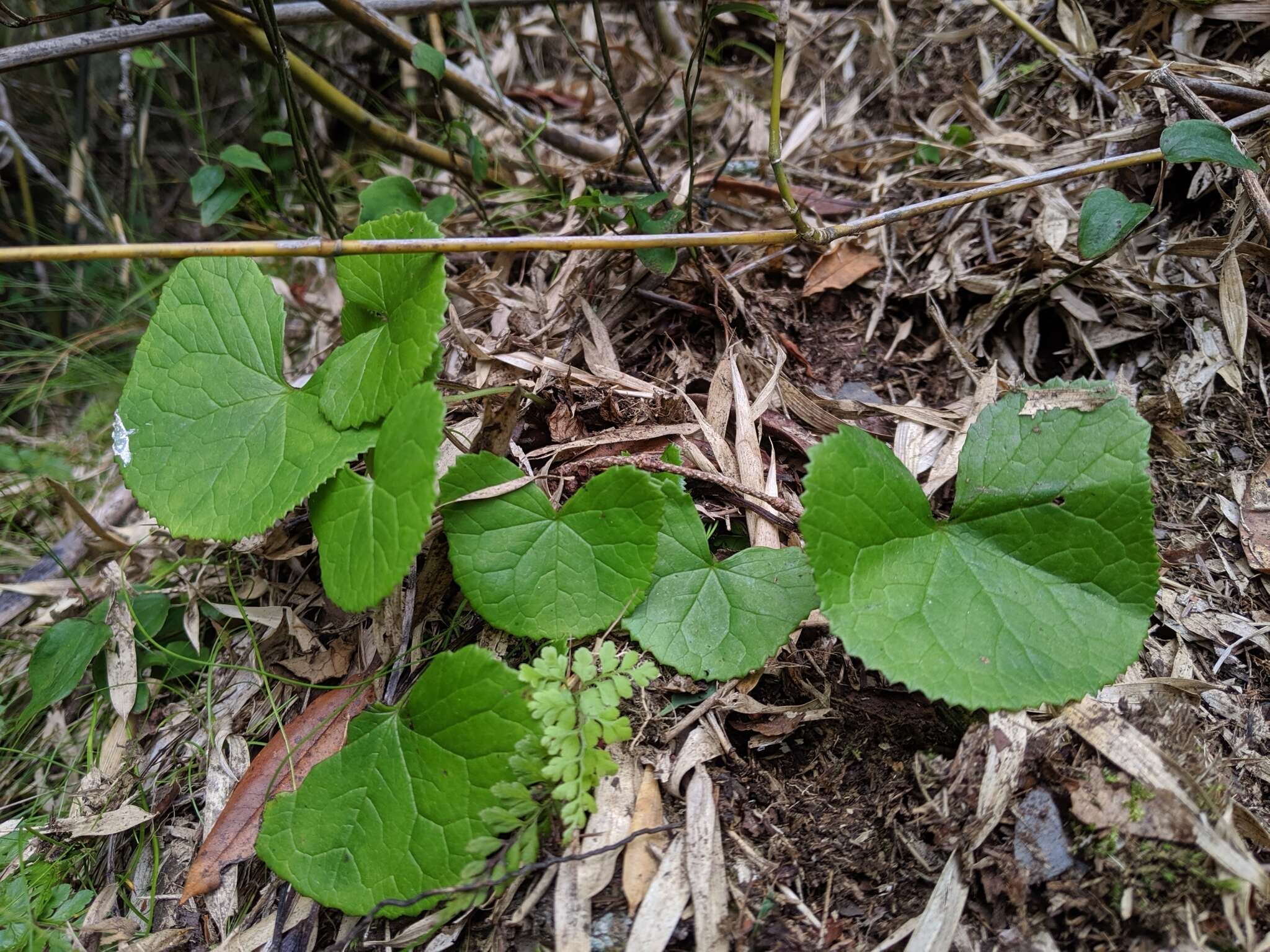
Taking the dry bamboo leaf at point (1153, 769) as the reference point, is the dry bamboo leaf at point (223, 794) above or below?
below

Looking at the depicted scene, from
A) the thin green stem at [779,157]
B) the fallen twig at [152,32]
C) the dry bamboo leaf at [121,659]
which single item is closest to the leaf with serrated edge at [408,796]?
the dry bamboo leaf at [121,659]

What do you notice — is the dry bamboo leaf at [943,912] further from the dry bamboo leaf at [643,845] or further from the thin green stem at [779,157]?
the thin green stem at [779,157]

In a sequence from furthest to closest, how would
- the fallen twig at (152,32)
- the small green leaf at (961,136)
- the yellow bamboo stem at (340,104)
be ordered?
the small green leaf at (961,136) < the yellow bamboo stem at (340,104) < the fallen twig at (152,32)

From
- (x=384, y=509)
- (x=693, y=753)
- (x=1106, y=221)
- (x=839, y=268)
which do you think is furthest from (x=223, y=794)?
(x=1106, y=221)

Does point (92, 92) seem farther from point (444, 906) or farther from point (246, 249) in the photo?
point (444, 906)

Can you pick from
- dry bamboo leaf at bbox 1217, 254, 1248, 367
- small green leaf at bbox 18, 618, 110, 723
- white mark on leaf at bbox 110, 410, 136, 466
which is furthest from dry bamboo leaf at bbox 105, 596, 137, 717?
dry bamboo leaf at bbox 1217, 254, 1248, 367

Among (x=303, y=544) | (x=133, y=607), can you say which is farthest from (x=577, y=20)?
(x=133, y=607)
